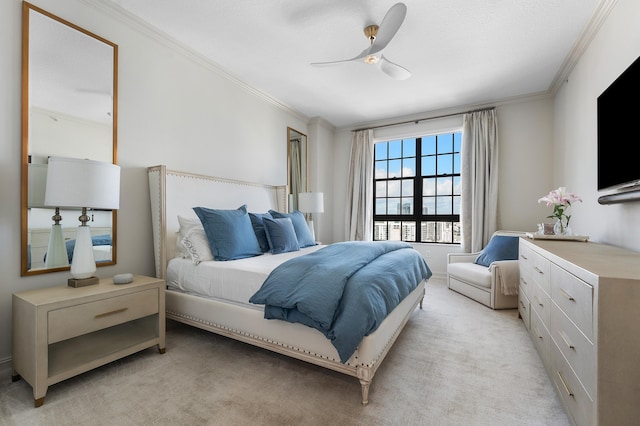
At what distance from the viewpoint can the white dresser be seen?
1011 millimetres

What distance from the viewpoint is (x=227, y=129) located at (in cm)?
348

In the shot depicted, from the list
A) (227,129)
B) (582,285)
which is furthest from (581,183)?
(227,129)

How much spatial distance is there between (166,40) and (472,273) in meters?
4.18

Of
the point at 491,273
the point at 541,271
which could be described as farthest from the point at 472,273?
the point at 541,271

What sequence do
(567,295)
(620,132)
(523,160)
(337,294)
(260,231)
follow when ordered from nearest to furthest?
(567,295) → (337,294) → (620,132) → (260,231) → (523,160)

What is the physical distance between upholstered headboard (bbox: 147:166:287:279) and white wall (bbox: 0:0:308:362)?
0.42 ft

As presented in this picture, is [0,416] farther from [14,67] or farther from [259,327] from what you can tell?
[14,67]

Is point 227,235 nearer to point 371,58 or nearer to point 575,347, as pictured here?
point 371,58

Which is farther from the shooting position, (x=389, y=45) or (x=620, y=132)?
(x=389, y=45)

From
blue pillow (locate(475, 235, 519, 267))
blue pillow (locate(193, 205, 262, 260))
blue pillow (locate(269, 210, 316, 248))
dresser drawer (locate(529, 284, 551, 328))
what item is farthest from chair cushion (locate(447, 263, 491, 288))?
blue pillow (locate(193, 205, 262, 260))

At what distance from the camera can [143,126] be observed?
2586mm

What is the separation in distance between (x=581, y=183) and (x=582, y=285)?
2436 mm

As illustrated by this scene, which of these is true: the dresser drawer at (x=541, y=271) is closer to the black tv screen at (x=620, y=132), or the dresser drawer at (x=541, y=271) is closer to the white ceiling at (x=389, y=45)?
the black tv screen at (x=620, y=132)

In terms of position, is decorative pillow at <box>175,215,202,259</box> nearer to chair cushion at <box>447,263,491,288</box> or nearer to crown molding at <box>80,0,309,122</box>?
crown molding at <box>80,0,309,122</box>
